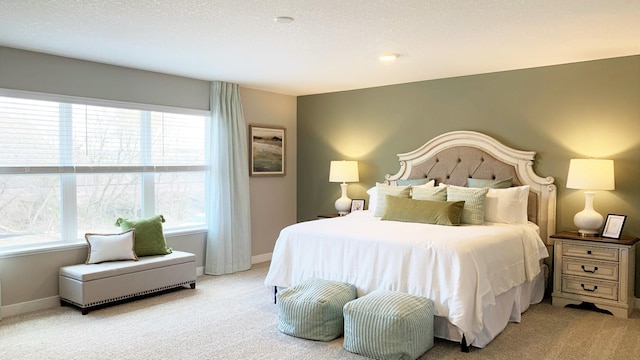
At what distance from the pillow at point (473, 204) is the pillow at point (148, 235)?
3039 mm

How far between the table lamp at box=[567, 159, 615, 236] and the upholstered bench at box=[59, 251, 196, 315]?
385 cm

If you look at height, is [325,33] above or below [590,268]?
above

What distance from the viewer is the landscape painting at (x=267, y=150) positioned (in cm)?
635

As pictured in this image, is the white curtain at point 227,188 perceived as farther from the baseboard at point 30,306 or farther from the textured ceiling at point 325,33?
the baseboard at point 30,306

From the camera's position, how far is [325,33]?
3.66m

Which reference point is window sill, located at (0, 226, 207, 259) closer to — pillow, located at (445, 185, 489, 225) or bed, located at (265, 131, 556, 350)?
bed, located at (265, 131, 556, 350)

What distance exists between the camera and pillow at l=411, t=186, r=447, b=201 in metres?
4.78

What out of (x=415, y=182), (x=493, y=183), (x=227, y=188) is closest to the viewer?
(x=493, y=183)

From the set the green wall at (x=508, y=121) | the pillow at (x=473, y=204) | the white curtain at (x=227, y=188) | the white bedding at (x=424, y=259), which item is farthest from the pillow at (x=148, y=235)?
the pillow at (x=473, y=204)

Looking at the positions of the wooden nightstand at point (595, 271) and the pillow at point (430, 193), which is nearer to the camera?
the wooden nightstand at point (595, 271)

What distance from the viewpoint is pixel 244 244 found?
19.9 ft

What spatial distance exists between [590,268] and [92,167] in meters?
4.78

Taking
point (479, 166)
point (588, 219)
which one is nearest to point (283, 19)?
point (479, 166)

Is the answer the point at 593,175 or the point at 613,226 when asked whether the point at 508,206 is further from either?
the point at 613,226
